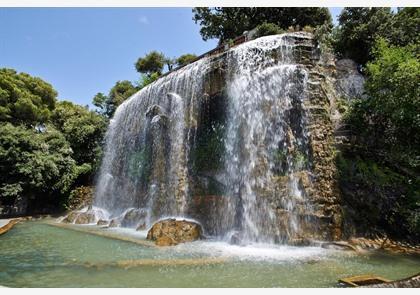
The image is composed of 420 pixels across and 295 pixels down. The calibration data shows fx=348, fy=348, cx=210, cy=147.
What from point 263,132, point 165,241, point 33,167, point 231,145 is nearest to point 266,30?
point 231,145

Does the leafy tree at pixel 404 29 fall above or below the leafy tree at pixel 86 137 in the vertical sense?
above

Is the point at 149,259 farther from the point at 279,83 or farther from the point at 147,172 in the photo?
the point at 147,172

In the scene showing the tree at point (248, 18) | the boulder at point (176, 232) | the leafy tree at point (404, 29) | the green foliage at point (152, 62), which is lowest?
the boulder at point (176, 232)

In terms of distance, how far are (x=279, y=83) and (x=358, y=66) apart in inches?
237

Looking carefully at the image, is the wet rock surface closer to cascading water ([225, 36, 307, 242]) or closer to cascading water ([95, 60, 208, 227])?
cascading water ([95, 60, 208, 227])

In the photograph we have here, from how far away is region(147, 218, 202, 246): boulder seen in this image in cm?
917

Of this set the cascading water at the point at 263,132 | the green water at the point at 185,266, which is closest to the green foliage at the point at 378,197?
the cascading water at the point at 263,132

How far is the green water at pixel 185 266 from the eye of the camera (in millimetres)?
5066

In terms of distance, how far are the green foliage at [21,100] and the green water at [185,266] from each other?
15173mm

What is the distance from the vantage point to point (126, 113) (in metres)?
18.2

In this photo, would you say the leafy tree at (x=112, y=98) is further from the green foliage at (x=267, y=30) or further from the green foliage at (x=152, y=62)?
the green foliage at (x=267, y=30)

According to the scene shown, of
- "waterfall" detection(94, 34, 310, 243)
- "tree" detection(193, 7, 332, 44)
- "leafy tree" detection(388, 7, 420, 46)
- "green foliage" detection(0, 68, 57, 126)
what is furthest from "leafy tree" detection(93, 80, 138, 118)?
"leafy tree" detection(388, 7, 420, 46)

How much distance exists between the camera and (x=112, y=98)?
28.5 metres
